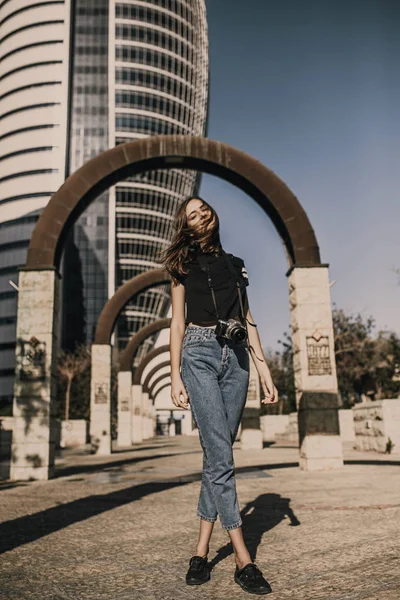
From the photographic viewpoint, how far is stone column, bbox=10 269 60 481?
9.59 meters

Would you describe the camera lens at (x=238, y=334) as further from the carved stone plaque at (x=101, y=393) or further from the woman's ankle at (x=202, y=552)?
the carved stone plaque at (x=101, y=393)

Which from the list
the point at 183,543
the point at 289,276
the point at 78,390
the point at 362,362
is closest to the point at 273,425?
the point at 362,362

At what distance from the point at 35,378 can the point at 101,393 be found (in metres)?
10.1

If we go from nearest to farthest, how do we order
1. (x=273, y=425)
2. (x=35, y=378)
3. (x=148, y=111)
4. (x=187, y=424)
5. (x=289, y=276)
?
(x=35, y=378) → (x=289, y=276) → (x=273, y=425) → (x=187, y=424) → (x=148, y=111)

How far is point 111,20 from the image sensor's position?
268 ft

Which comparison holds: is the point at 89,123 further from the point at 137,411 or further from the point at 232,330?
the point at 232,330

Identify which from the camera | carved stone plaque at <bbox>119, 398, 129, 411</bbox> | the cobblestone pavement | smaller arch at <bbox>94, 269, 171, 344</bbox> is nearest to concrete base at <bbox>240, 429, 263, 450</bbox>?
smaller arch at <bbox>94, 269, 171, 344</bbox>

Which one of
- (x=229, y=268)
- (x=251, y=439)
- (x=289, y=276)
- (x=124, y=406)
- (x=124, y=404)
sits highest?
(x=289, y=276)

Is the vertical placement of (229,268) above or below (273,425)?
above

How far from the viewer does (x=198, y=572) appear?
9.21 feet

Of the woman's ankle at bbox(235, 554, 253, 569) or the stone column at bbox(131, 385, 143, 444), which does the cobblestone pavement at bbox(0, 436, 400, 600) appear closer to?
the woman's ankle at bbox(235, 554, 253, 569)

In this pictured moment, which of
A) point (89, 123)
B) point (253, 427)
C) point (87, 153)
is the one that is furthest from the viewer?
point (89, 123)

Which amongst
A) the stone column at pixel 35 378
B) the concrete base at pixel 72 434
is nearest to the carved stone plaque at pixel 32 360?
the stone column at pixel 35 378

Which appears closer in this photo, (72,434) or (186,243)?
(186,243)
